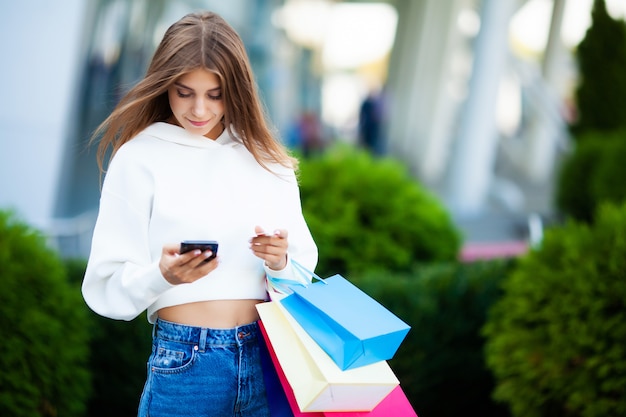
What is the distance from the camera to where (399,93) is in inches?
876

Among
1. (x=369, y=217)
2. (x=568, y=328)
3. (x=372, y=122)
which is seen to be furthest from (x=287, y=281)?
(x=372, y=122)

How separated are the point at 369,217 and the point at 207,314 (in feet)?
9.92

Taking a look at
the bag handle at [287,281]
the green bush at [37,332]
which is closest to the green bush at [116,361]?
the green bush at [37,332]

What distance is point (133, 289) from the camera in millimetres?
1939

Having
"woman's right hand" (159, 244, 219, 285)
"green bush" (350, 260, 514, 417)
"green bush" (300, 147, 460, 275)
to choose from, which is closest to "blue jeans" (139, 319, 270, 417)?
"woman's right hand" (159, 244, 219, 285)

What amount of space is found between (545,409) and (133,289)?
2.54m

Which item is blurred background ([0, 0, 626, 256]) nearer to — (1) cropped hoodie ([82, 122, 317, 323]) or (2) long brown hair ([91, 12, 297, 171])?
(2) long brown hair ([91, 12, 297, 171])

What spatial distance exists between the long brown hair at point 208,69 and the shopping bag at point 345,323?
0.41m

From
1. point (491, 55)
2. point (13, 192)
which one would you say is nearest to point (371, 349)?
point (13, 192)

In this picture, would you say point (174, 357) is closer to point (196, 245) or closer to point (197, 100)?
point (196, 245)

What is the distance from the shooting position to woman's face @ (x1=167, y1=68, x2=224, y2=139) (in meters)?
2.08

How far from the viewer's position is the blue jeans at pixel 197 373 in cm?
204

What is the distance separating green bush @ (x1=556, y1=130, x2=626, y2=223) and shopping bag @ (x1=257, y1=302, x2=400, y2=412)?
618 cm

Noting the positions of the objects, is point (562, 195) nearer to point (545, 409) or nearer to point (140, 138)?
point (545, 409)
